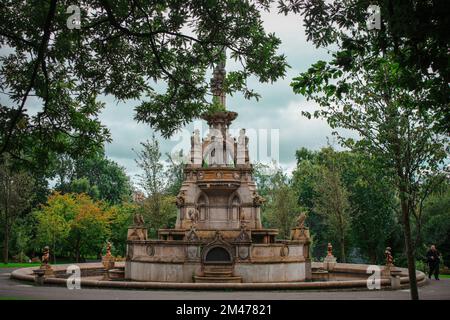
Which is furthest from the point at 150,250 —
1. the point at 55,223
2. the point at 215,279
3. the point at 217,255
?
the point at 55,223

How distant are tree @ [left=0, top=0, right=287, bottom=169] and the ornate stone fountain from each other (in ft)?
17.0

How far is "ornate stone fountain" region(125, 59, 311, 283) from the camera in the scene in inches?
852

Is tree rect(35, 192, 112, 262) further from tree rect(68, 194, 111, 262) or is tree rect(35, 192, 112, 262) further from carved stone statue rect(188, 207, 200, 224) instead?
carved stone statue rect(188, 207, 200, 224)

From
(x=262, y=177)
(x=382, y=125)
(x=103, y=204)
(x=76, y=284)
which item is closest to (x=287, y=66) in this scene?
(x=382, y=125)

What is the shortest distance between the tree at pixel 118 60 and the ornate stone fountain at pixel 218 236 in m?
5.19

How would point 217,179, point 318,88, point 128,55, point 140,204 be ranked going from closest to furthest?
point 318,88, point 128,55, point 217,179, point 140,204

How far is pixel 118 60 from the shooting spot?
1245 cm

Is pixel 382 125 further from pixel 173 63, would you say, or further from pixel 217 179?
pixel 217 179

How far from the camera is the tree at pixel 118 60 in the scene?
10906mm

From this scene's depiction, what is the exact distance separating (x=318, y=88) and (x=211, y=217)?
59.3 ft

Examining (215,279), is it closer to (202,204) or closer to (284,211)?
(202,204)

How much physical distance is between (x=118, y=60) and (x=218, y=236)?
11.4 metres

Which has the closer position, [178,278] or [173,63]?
[173,63]

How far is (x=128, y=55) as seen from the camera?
1281 centimetres
